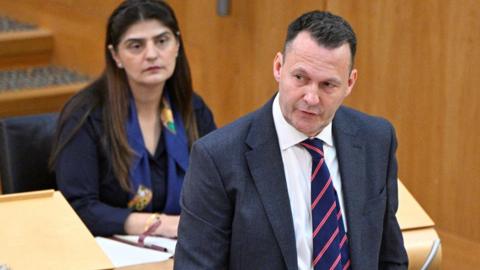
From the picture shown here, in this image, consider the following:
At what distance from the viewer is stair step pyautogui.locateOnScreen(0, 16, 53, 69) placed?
5582 mm

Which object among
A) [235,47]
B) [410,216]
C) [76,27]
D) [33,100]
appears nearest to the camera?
[410,216]

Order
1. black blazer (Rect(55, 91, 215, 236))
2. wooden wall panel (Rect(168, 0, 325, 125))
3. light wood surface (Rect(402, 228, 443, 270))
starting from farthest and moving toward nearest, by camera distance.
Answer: wooden wall panel (Rect(168, 0, 325, 125)), black blazer (Rect(55, 91, 215, 236)), light wood surface (Rect(402, 228, 443, 270))

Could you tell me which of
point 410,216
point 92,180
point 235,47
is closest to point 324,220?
point 410,216

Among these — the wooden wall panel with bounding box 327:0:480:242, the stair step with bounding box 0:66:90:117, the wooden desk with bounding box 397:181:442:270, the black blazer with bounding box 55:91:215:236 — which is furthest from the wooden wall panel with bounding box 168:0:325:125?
the wooden desk with bounding box 397:181:442:270

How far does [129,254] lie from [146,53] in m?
0.82

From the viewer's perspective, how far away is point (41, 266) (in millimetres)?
2648

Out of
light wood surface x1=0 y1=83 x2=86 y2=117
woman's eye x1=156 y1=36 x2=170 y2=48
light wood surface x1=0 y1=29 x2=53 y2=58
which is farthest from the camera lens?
light wood surface x1=0 y1=29 x2=53 y2=58

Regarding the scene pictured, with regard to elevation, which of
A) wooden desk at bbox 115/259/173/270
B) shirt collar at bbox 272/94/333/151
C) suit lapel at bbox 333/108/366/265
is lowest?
wooden desk at bbox 115/259/173/270

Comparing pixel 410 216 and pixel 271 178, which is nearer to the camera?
pixel 271 178

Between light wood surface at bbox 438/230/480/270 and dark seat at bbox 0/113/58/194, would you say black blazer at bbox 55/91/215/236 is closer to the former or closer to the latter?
dark seat at bbox 0/113/58/194

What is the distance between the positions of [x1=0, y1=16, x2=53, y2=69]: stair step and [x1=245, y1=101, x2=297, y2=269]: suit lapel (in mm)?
3538

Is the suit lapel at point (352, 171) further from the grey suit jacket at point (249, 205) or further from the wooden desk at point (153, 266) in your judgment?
the wooden desk at point (153, 266)

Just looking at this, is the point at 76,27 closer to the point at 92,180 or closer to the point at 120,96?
the point at 120,96

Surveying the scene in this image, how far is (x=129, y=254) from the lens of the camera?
308 cm
